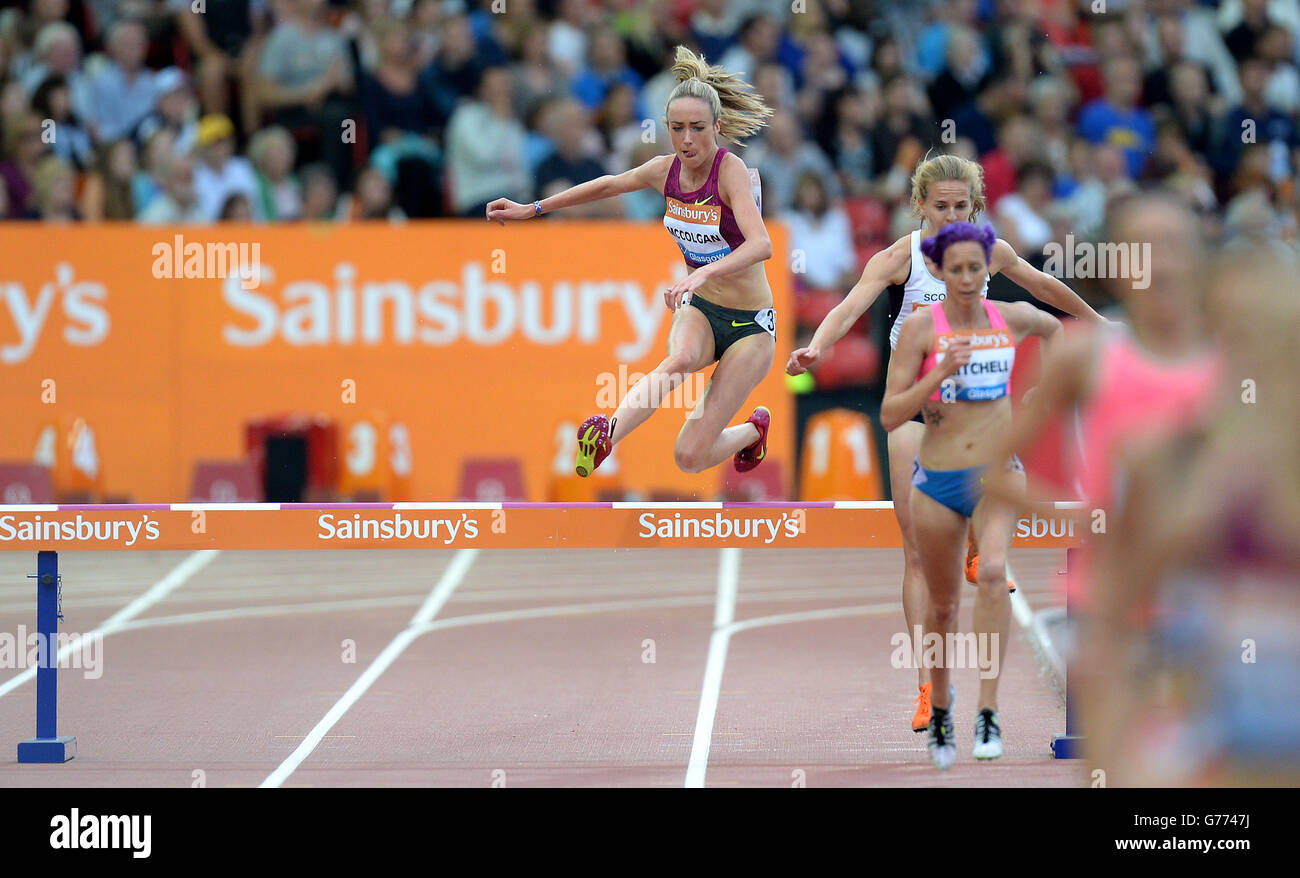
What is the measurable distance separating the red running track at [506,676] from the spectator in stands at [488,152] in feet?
9.21

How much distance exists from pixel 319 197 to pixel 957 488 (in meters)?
7.95

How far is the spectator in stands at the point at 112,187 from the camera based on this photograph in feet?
42.9

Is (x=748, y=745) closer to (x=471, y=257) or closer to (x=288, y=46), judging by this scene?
(x=471, y=257)

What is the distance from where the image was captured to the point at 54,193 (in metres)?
12.8

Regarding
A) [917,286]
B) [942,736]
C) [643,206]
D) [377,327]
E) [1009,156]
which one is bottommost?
[942,736]

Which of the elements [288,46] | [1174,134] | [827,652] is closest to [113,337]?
[288,46]

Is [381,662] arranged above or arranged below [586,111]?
below

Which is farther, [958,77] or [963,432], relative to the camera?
[958,77]

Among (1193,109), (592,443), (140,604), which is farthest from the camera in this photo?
(1193,109)

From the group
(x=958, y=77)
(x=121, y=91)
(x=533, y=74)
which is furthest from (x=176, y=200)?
(x=958, y=77)
